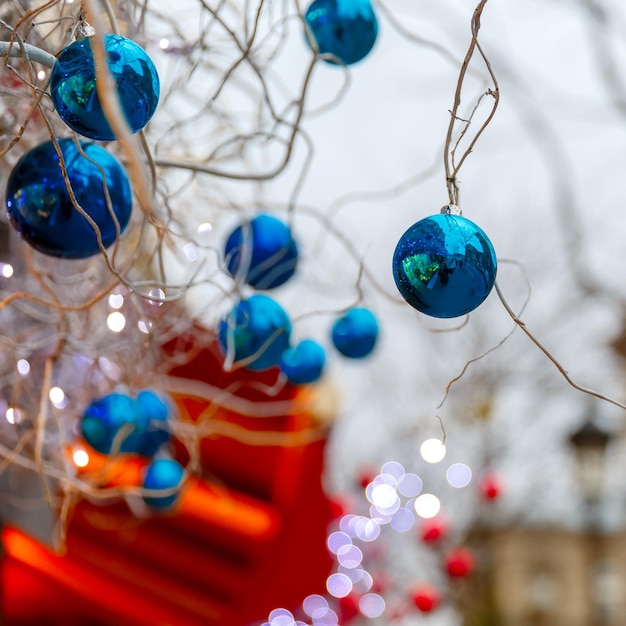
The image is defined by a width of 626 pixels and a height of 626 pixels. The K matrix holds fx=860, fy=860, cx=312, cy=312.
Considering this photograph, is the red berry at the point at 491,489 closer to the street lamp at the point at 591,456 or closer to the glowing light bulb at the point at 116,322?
the glowing light bulb at the point at 116,322

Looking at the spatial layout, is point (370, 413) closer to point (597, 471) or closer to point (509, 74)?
point (597, 471)

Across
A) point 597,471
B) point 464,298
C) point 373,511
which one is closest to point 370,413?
point 597,471

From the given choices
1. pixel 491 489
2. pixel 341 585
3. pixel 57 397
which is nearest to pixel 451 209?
pixel 57 397

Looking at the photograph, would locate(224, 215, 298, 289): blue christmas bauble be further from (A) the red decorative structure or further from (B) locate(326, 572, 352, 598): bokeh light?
(B) locate(326, 572, 352, 598): bokeh light

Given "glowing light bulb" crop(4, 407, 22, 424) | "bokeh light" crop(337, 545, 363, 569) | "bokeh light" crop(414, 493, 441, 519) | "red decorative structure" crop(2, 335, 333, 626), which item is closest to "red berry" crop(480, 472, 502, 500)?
"bokeh light" crop(414, 493, 441, 519)

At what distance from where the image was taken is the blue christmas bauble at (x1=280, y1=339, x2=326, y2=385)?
71.7 inches

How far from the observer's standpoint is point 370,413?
1052 cm

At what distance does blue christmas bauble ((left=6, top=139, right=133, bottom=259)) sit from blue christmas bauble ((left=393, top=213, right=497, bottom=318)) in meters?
0.37

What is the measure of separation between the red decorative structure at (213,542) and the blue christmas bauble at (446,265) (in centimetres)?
170

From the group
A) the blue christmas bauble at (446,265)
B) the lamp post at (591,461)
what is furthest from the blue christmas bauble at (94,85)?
the lamp post at (591,461)

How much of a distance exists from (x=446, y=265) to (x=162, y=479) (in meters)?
1.19

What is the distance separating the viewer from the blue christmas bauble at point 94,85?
2.68 ft

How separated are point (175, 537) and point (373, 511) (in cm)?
162

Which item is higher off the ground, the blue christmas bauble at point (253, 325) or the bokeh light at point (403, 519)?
the blue christmas bauble at point (253, 325)
